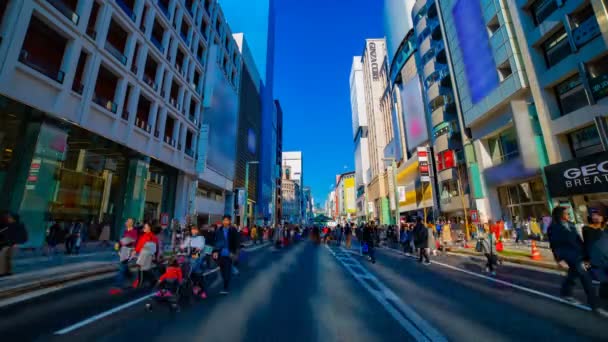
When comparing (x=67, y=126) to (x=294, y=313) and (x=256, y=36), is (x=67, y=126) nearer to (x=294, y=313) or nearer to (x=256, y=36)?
(x=294, y=313)

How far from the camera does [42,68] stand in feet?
40.1

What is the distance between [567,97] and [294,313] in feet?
71.7

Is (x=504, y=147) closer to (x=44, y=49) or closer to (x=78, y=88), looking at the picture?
(x=78, y=88)

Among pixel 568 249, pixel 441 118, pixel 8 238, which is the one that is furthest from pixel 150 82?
pixel 441 118

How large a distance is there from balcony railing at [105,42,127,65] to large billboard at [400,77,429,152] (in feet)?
110

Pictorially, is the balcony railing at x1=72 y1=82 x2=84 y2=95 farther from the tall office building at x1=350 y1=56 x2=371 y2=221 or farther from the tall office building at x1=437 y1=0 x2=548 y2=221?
the tall office building at x1=350 y1=56 x2=371 y2=221

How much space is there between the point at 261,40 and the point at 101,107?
4580 centimetres

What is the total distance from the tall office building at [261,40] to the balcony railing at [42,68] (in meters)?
41.7

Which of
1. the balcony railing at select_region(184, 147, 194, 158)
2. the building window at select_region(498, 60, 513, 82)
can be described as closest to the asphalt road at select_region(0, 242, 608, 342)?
the building window at select_region(498, 60, 513, 82)

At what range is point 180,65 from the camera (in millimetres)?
24734

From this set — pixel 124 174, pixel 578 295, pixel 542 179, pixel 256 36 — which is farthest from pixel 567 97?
pixel 256 36

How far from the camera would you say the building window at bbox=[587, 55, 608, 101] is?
45.4 ft

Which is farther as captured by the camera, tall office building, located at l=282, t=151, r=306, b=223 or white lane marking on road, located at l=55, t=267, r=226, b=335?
tall office building, located at l=282, t=151, r=306, b=223

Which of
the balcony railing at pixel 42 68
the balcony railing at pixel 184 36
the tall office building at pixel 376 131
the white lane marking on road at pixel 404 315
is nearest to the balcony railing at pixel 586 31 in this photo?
the white lane marking on road at pixel 404 315
